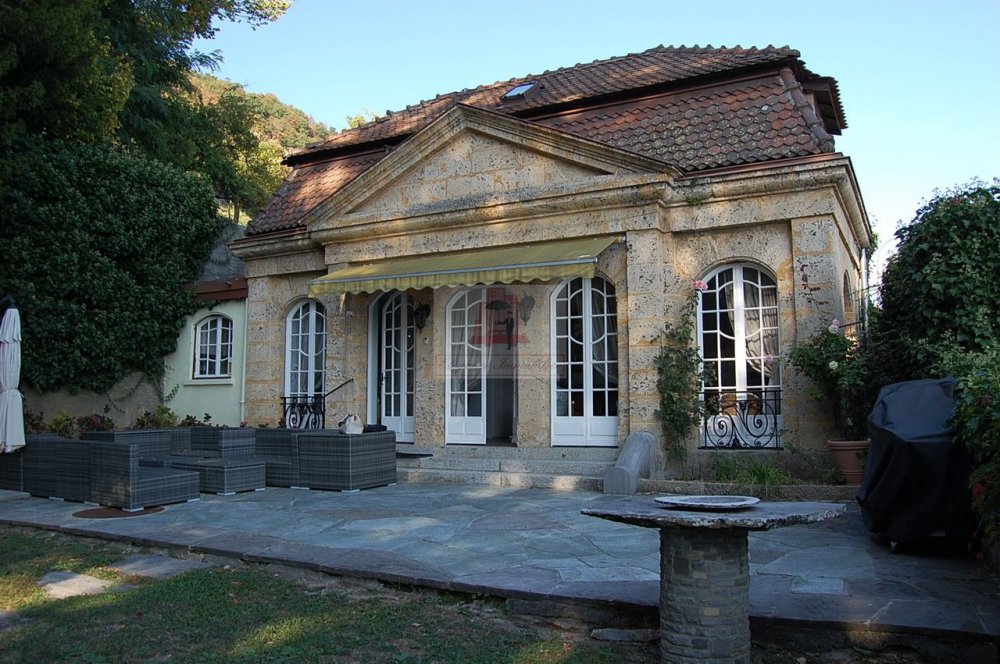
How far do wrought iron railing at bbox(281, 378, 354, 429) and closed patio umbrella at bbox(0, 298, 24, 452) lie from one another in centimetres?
438

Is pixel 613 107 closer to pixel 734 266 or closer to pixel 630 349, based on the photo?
pixel 734 266

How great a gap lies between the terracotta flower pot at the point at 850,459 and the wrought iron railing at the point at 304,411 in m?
8.31

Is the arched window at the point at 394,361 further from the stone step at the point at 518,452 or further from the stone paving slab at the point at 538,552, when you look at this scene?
the stone paving slab at the point at 538,552

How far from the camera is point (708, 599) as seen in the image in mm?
3697

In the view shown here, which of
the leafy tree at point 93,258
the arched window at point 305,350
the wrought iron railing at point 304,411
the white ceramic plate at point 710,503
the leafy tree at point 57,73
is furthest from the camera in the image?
the leafy tree at point 93,258

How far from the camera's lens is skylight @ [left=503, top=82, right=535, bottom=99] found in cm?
1375

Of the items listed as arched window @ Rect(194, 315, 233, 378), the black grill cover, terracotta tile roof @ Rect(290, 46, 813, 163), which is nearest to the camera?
the black grill cover

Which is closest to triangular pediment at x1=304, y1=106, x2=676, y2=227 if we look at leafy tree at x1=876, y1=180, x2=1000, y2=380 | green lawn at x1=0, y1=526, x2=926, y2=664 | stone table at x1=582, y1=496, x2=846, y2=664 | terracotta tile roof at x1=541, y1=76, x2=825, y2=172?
terracotta tile roof at x1=541, y1=76, x2=825, y2=172

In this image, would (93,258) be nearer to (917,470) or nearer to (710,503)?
(710,503)

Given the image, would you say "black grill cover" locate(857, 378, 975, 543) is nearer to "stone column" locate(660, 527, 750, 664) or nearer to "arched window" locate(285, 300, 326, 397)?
"stone column" locate(660, 527, 750, 664)

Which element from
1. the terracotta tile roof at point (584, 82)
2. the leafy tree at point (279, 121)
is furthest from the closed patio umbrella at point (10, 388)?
the leafy tree at point (279, 121)

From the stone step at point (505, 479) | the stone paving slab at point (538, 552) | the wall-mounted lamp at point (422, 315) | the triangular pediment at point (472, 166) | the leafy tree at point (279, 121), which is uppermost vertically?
the leafy tree at point (279, 121)

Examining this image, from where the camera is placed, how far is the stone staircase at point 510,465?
9883 mm

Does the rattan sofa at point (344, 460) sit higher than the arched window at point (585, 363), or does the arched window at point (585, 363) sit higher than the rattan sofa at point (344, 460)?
the arched window at point (585, 363)
